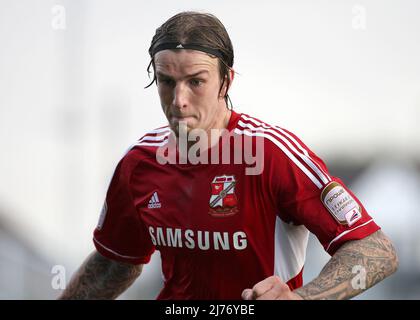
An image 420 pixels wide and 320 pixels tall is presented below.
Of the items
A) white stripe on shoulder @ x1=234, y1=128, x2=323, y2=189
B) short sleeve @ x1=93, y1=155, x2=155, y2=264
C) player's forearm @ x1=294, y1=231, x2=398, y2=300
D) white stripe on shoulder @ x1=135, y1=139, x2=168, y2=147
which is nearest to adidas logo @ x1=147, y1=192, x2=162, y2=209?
short sleeve @ x1=93, y1=155, x2=155, y2=264

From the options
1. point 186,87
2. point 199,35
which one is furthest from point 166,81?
point 199,35

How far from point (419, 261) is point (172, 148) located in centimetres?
566

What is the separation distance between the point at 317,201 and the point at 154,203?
1.01 m

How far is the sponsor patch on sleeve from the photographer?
12.9ft

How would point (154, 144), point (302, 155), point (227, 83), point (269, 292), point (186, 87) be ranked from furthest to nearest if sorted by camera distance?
point (154, 144) → point (227, 83) → point (186, 87) → point (302, 155) → point (269, 292)

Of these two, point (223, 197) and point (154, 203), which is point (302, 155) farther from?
point (154, 203)

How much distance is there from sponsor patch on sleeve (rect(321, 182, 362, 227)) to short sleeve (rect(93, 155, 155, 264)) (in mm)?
1181

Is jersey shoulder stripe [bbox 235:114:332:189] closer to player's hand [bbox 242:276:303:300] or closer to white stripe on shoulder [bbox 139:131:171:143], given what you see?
white stripe on shoulder [bbox 139:131:171:143]

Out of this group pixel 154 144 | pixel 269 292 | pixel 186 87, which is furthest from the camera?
pixel 154 144

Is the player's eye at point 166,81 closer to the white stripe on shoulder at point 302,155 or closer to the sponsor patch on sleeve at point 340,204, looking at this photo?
the white stripe on shoulder at point 302,155

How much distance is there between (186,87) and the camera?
13.9 ft

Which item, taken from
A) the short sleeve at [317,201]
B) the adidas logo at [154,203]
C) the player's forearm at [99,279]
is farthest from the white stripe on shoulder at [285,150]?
the player's forearm at [99,279]
